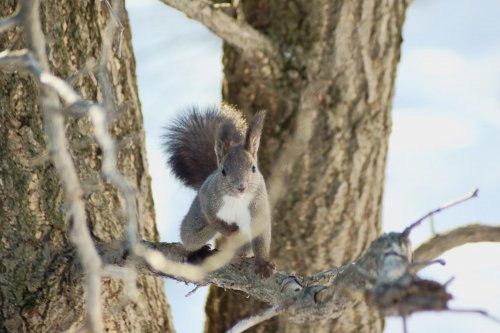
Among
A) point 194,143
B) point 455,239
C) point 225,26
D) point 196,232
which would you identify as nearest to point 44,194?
point 196,232

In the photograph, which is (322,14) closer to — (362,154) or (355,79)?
(355,79)

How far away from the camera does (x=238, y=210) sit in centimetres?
258

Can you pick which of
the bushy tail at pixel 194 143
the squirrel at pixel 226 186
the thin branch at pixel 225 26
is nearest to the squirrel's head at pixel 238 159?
the squirrel at pixel 226 186

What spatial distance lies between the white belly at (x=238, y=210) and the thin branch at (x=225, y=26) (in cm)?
66

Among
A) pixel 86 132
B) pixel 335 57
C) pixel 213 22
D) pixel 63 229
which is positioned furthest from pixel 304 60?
pixel 63 229

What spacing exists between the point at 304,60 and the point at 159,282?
3.15ft

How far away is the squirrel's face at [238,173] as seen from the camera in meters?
2.53

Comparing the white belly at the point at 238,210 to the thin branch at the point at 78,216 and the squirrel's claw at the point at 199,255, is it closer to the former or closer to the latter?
the squirrel's claw at the point at 199,255

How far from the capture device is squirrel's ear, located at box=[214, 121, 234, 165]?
2.64m

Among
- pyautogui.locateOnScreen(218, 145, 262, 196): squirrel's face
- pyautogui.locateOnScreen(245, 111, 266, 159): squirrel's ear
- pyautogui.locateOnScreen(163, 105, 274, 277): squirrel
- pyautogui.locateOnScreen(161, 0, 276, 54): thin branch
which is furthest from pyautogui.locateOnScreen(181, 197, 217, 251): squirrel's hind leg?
pyautogui.locateOnScreen(161, 0, 276, 54): thin branch

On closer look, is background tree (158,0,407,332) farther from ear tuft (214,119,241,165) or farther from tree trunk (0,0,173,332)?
tree trunk (0,0,173,332)

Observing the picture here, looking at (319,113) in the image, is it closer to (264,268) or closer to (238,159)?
(238,159)

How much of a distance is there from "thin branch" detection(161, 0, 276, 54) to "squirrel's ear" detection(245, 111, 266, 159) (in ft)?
1.63

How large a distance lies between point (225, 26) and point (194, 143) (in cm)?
42
